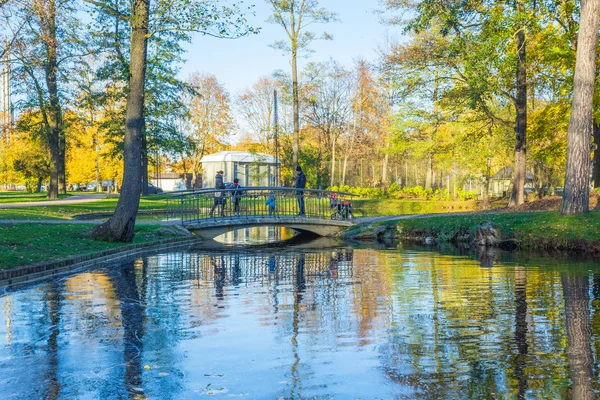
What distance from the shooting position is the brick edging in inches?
496

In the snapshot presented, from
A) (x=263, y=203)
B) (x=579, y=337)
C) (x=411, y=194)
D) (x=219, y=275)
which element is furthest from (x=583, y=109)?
(x=411, y=194)

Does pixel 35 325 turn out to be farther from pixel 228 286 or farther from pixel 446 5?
pixel 446 5

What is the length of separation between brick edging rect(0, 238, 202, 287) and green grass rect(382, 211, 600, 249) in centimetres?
939

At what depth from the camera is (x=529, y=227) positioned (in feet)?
69.5

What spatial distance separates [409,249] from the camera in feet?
68.6

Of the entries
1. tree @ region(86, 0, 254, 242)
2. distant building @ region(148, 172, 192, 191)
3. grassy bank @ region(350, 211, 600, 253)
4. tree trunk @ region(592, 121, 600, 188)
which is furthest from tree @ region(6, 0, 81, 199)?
distant building @ region(148, 172, 192, 191)

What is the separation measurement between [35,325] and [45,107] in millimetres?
31017

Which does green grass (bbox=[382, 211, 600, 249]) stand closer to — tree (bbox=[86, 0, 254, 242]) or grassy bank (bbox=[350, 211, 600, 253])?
grassy bank (bbox=[350, 211, 600, 253])

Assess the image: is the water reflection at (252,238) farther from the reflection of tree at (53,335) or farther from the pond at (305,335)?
the reflection of tree at (53,335)

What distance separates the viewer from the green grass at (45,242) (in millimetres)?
14211

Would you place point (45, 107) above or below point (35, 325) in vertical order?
above

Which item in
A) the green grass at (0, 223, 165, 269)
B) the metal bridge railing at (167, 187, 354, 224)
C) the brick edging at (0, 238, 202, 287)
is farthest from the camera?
the metal bridge railing at (167, 187, 354, 224)

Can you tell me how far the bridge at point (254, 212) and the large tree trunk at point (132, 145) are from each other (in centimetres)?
497

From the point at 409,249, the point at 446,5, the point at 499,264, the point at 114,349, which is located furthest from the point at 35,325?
the point at 446,5
